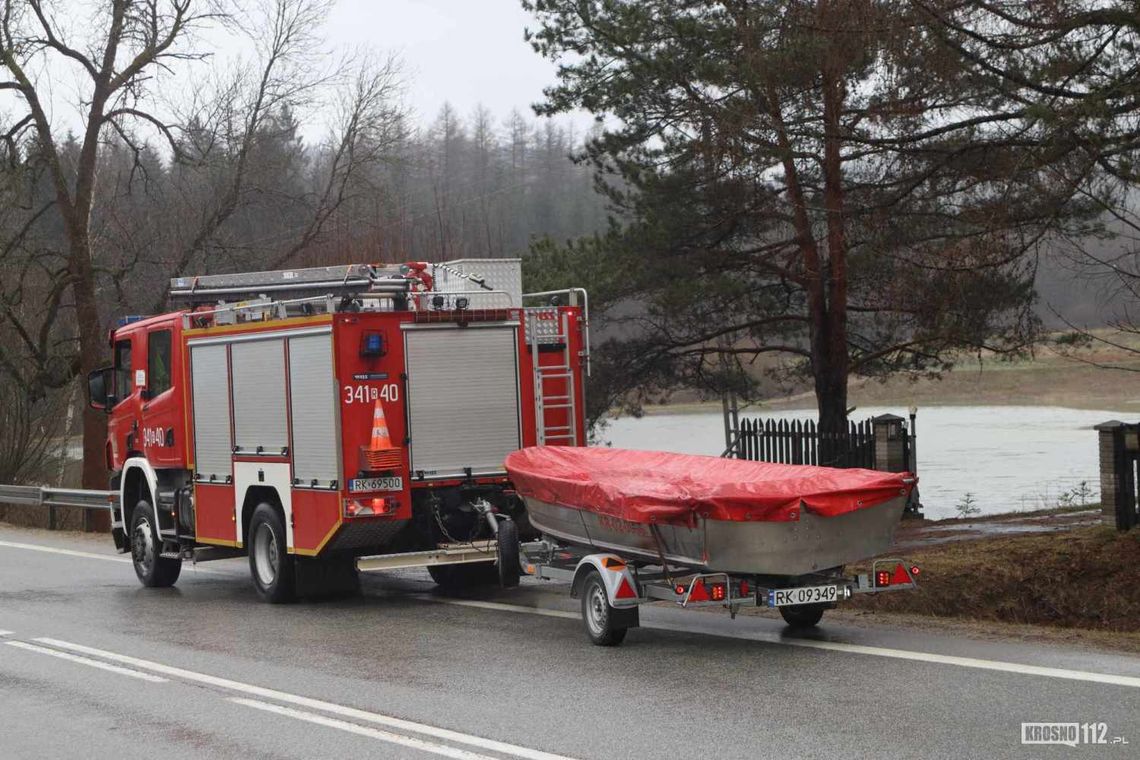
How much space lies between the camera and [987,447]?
42.8 m

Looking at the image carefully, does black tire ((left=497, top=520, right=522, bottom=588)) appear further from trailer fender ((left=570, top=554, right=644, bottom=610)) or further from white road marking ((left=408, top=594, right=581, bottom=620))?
trailer fender ((left=570, top=554, right=644, bottom=610))

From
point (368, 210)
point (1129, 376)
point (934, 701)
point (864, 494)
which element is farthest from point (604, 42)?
point (1129, 376)

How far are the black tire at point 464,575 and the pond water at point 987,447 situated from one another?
10720 mm

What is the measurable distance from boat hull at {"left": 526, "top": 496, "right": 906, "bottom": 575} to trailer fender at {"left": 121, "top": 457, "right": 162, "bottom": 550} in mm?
7415

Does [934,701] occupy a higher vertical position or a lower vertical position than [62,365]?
lower

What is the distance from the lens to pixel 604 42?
2206 cm

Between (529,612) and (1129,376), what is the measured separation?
57545 millimetres

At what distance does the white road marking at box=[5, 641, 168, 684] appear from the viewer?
31.1 feet

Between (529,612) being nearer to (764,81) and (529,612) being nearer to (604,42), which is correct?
(764,81)

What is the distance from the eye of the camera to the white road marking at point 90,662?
31.1ft

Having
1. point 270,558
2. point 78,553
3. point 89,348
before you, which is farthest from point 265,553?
point 89,348

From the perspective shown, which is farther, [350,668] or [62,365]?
[62,365]

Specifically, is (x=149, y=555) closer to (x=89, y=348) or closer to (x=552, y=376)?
(x=552, y=376)

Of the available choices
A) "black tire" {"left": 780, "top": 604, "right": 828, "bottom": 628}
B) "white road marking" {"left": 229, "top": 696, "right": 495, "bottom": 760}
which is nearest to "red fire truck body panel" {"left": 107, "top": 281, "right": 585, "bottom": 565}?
"black tire" {"left": 780, "top": 604, "right": 828, "bottom": 628}
